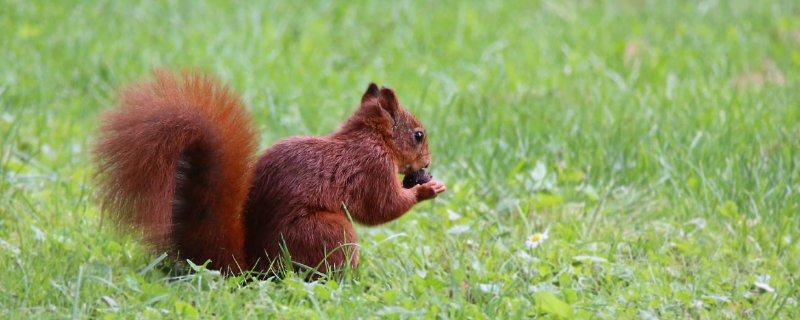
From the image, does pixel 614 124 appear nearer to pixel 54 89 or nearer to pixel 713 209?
pixel 713 209

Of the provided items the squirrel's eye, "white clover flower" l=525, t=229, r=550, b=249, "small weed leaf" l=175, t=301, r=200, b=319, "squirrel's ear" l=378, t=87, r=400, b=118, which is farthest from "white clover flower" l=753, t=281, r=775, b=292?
"small weed leaf" l=175, t=301, r=200, b=319

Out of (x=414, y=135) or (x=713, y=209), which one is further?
(x=713, y=209)

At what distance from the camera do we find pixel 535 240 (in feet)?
10.2

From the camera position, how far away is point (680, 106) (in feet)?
15.0

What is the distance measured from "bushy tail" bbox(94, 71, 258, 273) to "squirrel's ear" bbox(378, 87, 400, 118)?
16.9 inches

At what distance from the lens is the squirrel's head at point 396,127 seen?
286 cm

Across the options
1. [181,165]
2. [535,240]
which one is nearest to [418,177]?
[535,240]

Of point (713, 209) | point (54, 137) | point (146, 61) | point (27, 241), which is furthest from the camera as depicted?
point (146, 61)

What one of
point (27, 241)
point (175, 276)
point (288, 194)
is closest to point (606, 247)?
point (288, 194)

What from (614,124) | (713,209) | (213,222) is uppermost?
(213,222)

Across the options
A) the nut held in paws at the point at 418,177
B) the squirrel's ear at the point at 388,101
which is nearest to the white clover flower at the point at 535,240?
the nut held in paws at the point at 418,177

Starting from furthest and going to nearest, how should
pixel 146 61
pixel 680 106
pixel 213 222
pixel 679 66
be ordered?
pixel 679 66 → pixel 146 61 → pixel 680 106 → pixel 213 222

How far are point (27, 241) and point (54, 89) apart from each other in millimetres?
1983

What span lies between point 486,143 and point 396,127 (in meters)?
1.25
